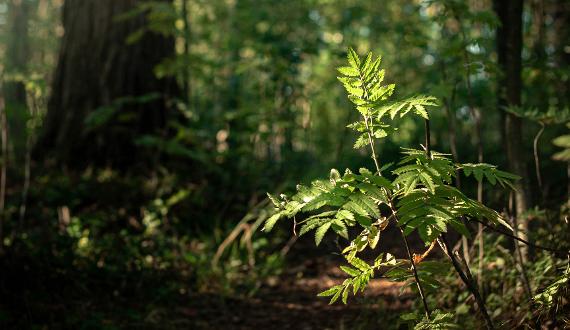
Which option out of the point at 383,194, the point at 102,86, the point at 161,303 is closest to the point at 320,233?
the point at 383,194

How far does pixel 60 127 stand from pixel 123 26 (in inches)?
52.4

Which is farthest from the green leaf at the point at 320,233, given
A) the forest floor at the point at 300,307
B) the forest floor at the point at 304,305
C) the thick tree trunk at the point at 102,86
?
the thick tree trunk at the point at 102,86

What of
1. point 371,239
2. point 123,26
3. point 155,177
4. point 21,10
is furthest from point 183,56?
point 21,10

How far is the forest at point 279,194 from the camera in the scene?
1765 mm

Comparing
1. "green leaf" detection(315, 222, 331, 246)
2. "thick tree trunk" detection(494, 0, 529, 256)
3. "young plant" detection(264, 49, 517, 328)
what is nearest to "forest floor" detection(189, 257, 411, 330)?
"thick tree trunk" detection(494, 0, 529, 256)

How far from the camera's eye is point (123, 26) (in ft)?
19.2

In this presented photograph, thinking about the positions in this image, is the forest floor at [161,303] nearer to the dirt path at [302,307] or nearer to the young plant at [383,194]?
the dirt path at [302,307]

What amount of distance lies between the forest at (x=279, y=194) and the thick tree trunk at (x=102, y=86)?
17 millimetres

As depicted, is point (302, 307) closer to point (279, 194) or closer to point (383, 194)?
point (279, 194)

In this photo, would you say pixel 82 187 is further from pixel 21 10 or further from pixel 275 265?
pixel 21 10

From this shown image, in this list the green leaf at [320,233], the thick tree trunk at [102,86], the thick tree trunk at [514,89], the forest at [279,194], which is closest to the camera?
the green leaf at [320,233]

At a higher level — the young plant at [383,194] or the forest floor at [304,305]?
A: the young plant at [383,194]

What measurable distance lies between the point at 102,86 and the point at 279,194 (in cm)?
Answer: 275

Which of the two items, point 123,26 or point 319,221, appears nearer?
point 319,221
